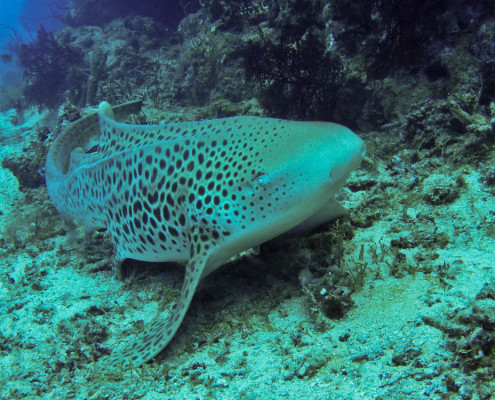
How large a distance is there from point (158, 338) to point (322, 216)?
→ 2.05 metres

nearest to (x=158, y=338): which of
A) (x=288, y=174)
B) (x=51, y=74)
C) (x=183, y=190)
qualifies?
(x=183, y=190)

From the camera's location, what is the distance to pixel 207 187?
10.8ft

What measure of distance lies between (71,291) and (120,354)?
177cm

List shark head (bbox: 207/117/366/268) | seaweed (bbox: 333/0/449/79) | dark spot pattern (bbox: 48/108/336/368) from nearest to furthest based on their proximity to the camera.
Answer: shark head (bbox: 207/117/366/268) → dark spot pattern (bbox: 48/108/336/368) → seaweed (bbox: 333/0/449/79)

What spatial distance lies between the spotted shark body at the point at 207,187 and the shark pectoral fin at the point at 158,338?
0.01 metres

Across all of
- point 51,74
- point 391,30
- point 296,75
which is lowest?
point 296,75

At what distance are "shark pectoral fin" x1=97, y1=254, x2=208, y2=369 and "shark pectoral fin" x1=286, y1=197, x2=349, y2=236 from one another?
1142 millimetres

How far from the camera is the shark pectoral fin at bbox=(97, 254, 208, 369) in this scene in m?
3.12

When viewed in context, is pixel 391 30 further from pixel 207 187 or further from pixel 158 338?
pixel 158 338

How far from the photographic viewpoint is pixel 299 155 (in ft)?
Answer: 9.12

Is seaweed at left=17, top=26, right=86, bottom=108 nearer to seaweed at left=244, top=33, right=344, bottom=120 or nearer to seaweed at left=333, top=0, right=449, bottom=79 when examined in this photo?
seaweed at left=244, top=33, right=344, bottom=120

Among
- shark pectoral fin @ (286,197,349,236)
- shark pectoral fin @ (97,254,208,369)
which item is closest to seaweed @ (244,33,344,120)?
shark pectoral fin @ (286,197,349,236)

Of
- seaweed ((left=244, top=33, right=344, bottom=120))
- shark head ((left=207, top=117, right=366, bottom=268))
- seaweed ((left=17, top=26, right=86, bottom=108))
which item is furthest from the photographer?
seaweed ((left=17, top=26, right=86, bottom=108))

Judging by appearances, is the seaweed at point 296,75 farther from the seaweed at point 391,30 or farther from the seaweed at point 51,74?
the seaweed at point 51,74
